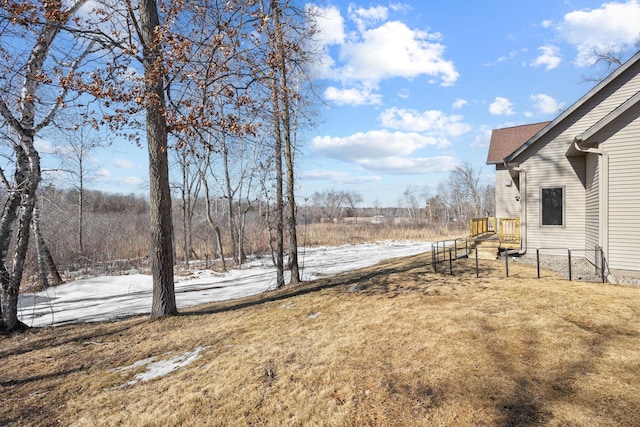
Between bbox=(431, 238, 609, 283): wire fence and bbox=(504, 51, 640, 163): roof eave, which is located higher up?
bbox=(504, 51, 640, 163): roof eave

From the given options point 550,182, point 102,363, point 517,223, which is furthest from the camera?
point 517,223

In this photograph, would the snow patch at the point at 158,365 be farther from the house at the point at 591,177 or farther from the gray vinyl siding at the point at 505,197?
the gray vinyl siding at the point at 505,197

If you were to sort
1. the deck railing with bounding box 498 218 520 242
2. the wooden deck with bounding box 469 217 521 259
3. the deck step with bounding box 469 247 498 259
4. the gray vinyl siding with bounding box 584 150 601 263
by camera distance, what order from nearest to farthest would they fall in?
the gray vinyl siding with bounding box 584 150 601 263, the deck step with bounding box 469 247 498 259, the wooden deck with bounding box 469 217 521 259, the deck railing with bounding box 498 218 520 242

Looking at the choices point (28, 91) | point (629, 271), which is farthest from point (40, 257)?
point (629, 271)

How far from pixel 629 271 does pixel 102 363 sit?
10.2 m

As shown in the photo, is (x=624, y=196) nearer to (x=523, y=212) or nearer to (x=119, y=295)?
(x=523, y=212)

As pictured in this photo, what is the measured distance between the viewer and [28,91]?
616cm

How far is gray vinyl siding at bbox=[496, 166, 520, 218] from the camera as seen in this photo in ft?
49.4

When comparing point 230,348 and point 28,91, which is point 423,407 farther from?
point 28,91

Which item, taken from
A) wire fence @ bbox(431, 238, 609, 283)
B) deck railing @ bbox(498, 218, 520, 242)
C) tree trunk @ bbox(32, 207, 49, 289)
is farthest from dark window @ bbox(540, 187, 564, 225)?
tree trunk @ bbox(32, 207, 49, 289)

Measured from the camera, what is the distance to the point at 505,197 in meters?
15.4

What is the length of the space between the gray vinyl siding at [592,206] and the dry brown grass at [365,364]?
2.28 metres

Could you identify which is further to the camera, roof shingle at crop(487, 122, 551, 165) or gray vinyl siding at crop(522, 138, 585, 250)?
roof shingle at crop(487, 122, 551, 165)

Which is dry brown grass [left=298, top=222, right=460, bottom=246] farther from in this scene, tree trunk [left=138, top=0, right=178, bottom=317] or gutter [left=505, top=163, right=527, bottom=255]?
tree trunk [left=138, top=0, right=178, bottom=317]
